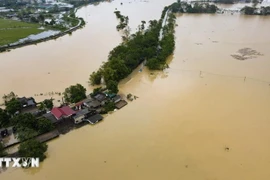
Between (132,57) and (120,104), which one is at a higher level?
(132,57)

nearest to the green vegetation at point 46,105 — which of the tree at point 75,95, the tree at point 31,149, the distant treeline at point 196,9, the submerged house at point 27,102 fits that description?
the submerged house at point 27,102

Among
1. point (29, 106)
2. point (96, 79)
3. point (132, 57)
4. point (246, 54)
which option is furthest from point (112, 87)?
point (246, 54)

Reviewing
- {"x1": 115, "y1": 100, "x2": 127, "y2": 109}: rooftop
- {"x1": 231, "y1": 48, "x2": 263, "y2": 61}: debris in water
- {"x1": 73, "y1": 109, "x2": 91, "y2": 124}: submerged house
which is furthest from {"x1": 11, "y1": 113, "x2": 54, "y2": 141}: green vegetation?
{"x1": 231, "y1": 48, "x2": 263, "y2": 61}: debris in water

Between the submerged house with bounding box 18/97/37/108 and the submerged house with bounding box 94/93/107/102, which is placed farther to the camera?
the submerged house with bounding box 94/93/107/102

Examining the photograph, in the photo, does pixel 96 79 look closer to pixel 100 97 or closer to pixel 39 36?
pixel 100 97

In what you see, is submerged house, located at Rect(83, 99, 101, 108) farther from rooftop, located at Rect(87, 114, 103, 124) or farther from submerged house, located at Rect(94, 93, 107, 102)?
rooftop, located at Rect(87, 114, 103, 124)

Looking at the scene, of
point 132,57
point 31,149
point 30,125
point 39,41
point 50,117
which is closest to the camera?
point 31,149
